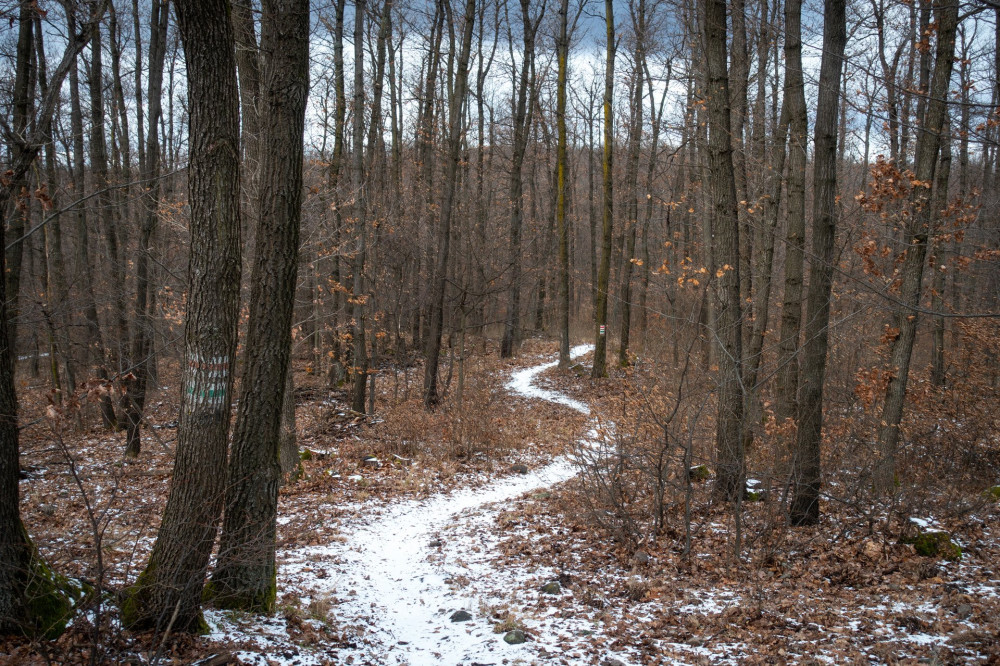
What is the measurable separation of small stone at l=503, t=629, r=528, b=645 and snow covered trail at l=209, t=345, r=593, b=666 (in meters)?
0.06

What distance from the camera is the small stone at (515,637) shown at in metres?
4.89

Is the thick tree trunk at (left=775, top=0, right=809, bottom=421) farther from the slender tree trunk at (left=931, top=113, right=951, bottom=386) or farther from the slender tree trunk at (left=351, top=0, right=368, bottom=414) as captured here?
the slender tree trunk at (left=351, top=0, right=368, bottom=414)

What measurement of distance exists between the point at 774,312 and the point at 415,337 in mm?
13110

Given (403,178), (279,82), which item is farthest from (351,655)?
(403,178)

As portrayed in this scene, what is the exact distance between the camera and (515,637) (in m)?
4.92

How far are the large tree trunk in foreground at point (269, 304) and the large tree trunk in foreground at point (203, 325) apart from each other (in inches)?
18.7

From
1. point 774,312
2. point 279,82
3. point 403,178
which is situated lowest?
point 774,312

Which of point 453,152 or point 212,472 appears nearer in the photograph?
point 212,472

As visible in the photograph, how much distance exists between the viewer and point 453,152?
1413cm

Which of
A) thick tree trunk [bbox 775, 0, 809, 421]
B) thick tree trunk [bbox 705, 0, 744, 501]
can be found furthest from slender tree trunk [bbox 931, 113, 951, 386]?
thick tree trunk [bbox 705, 0, 744, 501]

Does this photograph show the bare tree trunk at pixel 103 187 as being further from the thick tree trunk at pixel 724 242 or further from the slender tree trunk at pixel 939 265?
the slender tree trunk at pixel 939 265

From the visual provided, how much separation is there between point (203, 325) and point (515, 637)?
3.54 m

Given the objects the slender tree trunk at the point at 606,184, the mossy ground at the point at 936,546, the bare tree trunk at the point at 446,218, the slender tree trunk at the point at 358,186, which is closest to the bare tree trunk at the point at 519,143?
the slender tree trunk at the point at 606,184

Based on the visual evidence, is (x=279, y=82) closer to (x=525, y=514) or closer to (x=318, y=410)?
(x=525, y=514)
